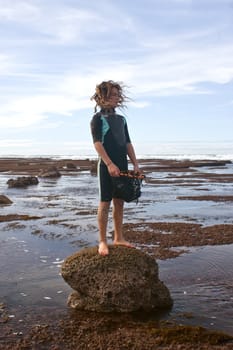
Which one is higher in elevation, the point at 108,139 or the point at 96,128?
the point at 96,128

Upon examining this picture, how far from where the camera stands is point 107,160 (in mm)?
6988

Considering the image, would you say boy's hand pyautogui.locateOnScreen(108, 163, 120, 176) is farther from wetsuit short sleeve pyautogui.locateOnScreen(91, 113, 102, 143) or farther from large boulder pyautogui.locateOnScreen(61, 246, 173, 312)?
large boulder pyautogui.locateOnScreen(61, 246, 173, 312)

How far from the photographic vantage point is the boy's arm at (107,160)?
6922 millimetres

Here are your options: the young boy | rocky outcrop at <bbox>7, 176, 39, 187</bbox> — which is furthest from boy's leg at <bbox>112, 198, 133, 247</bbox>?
rocky outcrop at <bbox>7, 176, 39, 187</bbox>

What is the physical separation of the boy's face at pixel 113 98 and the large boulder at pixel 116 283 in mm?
2290

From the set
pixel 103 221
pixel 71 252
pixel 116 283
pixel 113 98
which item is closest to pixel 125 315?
pixel 116 283

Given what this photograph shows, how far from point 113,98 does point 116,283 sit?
2.79m

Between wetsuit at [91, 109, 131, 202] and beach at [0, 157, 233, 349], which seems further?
wetsuit at [91, 109, 131, 202]

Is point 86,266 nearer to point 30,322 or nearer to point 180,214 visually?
point 30,322

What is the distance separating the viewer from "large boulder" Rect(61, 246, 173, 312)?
271 inches

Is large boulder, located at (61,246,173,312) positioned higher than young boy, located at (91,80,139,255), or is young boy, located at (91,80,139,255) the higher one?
young boy, located at (91,80,139,255)

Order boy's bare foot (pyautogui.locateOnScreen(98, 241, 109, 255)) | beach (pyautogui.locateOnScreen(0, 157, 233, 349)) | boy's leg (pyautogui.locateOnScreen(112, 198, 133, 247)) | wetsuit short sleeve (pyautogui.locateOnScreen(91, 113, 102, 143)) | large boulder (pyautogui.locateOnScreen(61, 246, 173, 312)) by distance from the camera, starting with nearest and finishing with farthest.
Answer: beach (pyautogui.locateOnScreen(0, 157, 233, 349)) → large boulder (pyautogui.locateOnScreen(61, 246, 173, 312)) → wetsuit short sleeve (pyautogui.locateOnScreen(91, 113, 102, 143)) → boy's bare foot (pyautogui.locateOnScreen(98, 241, 109, 255)) → boy's leg (pyautogui.locateOnScreen(112, 198, 133, 247))

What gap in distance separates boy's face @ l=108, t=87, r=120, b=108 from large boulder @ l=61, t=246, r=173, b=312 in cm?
229

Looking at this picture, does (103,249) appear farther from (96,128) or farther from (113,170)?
(96,128)
